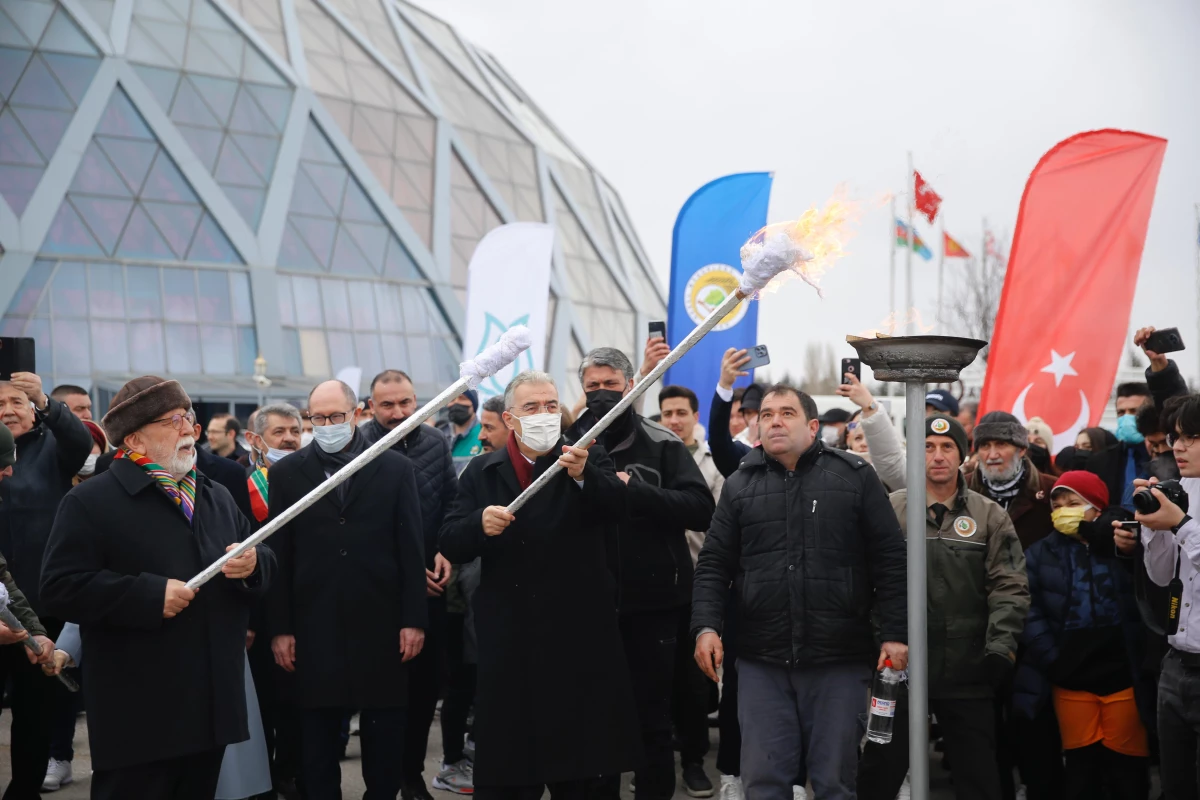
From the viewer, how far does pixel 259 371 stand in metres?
21.7

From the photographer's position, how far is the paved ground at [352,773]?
6.48m

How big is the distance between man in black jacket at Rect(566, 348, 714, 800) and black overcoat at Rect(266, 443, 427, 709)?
3.21 feet

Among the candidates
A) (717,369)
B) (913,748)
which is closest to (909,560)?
(913,748)

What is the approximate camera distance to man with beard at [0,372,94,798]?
591 cm

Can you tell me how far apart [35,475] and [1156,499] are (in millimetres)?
5481

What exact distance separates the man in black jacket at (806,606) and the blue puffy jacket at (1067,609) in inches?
42.8

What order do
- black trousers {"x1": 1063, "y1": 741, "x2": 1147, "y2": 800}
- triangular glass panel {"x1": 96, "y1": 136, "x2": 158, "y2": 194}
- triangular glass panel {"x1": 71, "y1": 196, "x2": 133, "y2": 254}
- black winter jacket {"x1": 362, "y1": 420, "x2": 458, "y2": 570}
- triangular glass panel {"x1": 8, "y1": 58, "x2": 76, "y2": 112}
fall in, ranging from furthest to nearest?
triangular glass panel {"x1": 96, "y1": 136, "x2": 158, "y2": 194} < triangular glass panel {"x1": 8, "y1": 58, "x2": 76, "y2": 112} < triangular glass panel {"x1": 71, "y1": 196, "x2": 133, "y2": 254} < black winter jacket {"x1": 362, "y1": 420, "x2": 458, "y2": 570} < black trousers {"x1": 1063, "y1": 741, "x2": 1147, "y2": 800}

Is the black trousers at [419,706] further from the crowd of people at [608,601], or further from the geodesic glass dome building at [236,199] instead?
the geodesic glass dome building at [236,199]

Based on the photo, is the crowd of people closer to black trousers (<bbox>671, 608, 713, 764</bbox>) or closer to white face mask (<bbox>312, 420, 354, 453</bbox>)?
white face mask (<bbox>312, 420, 354, 453</bbox>)

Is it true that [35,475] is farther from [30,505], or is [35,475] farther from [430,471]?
[430,471]

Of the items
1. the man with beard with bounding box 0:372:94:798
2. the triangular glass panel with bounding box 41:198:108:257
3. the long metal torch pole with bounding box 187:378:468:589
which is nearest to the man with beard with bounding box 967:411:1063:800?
the long metal torch pole with bounding box 187:378:468:589

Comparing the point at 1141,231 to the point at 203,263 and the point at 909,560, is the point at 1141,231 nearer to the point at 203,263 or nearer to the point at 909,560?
the point at 909,560

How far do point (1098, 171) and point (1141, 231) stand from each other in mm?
514

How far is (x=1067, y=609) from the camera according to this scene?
5.60 m
